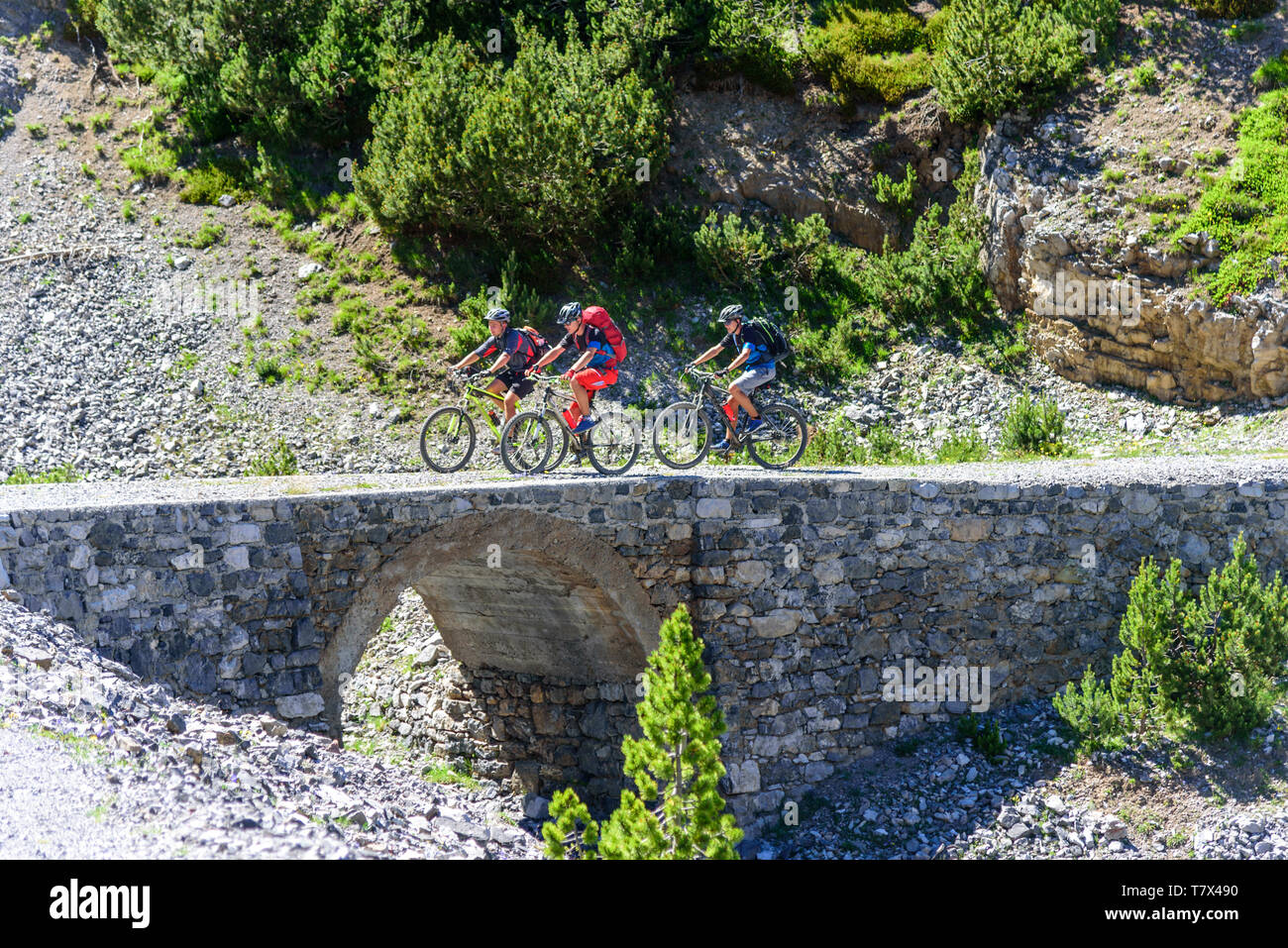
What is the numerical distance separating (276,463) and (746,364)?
A: 849 centimetres

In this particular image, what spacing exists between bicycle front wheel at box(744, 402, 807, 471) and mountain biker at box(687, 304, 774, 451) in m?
0.19

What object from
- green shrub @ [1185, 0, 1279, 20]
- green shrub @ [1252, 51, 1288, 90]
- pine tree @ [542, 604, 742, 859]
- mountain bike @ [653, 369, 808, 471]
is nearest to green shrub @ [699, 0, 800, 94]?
green shrub @ [1185, 0, 1279, 20]

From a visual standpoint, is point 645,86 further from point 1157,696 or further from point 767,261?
point 1157,696

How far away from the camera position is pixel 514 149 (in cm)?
1945

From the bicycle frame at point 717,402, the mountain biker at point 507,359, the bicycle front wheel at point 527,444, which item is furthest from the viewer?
the bicycle frame at point 717,402

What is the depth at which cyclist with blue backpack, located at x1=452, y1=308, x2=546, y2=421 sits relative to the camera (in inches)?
469

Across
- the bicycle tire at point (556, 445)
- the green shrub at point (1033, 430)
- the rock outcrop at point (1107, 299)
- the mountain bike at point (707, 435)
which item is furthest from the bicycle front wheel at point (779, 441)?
the rock outcrop at point (1107, 299)

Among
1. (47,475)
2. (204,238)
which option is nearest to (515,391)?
(47,475)

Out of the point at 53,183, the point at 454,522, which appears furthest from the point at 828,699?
the point at 53,183

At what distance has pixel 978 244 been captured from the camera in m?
19.6

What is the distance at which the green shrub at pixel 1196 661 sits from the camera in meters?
11.1

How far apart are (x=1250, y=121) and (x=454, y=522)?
48.8 feet

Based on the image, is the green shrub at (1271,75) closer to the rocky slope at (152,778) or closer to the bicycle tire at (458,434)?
the bicycle tire at (458,434)
